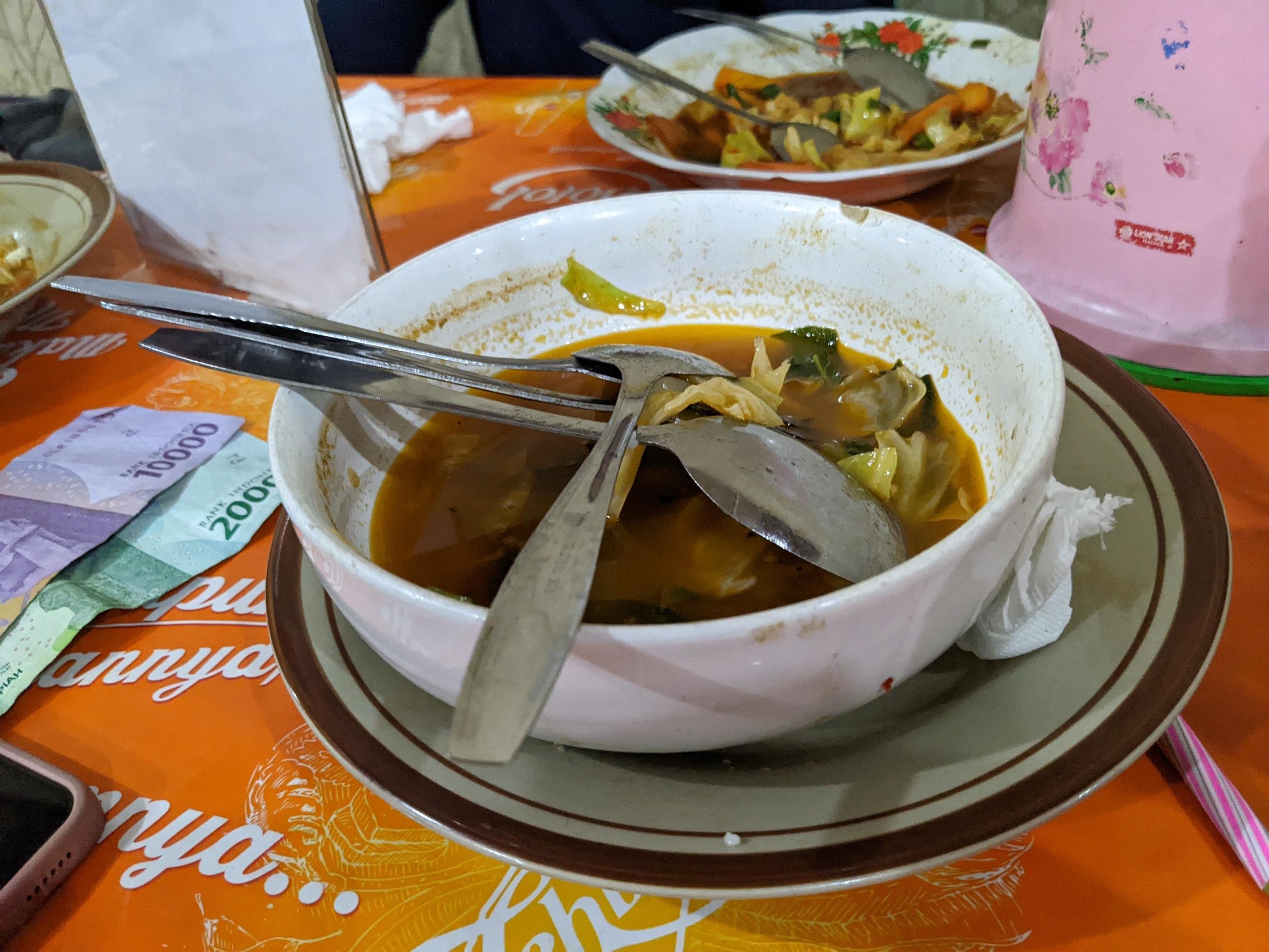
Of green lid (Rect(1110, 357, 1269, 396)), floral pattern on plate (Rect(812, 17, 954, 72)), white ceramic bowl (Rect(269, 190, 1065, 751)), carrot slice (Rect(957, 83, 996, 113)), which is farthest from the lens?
floral pattern on plate (Rect(812, 17, 954, 72))

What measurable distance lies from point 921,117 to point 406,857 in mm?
1611

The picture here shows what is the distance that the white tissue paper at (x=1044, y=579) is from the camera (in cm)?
66

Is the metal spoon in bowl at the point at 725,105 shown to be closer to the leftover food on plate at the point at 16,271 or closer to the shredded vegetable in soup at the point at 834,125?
the shredded vegetable in soup at the point at 834,125

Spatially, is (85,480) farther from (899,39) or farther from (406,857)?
(899,39)

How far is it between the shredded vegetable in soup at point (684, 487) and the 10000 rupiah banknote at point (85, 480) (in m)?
0.36

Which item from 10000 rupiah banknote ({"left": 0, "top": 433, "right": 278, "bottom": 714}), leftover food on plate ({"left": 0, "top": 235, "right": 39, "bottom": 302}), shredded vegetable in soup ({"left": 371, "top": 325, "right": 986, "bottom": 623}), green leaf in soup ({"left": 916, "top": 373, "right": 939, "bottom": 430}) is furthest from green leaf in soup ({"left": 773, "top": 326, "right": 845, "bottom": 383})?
leftover food on plate ({"left": 0, "top": 235, "right": 39, "bottom": 302})

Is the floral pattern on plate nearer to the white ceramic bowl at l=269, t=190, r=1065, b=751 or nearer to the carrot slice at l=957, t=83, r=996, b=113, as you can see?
the carrot slice at l=957, t=83, r=996, b=113

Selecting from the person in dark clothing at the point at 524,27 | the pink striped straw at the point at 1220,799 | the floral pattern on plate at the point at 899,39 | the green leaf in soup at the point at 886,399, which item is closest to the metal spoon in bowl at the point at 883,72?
the floral pattern on plate at the point at 899,39

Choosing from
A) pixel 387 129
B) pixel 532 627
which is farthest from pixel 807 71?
pixel 532 627

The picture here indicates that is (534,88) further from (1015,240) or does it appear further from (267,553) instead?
(267,553)

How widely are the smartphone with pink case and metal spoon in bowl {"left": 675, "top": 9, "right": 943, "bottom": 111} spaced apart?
1799mm

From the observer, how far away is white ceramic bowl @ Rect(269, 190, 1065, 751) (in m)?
Answer: 0.53

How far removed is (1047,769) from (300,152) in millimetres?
1185

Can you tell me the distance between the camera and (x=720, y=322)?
121 centimetres
